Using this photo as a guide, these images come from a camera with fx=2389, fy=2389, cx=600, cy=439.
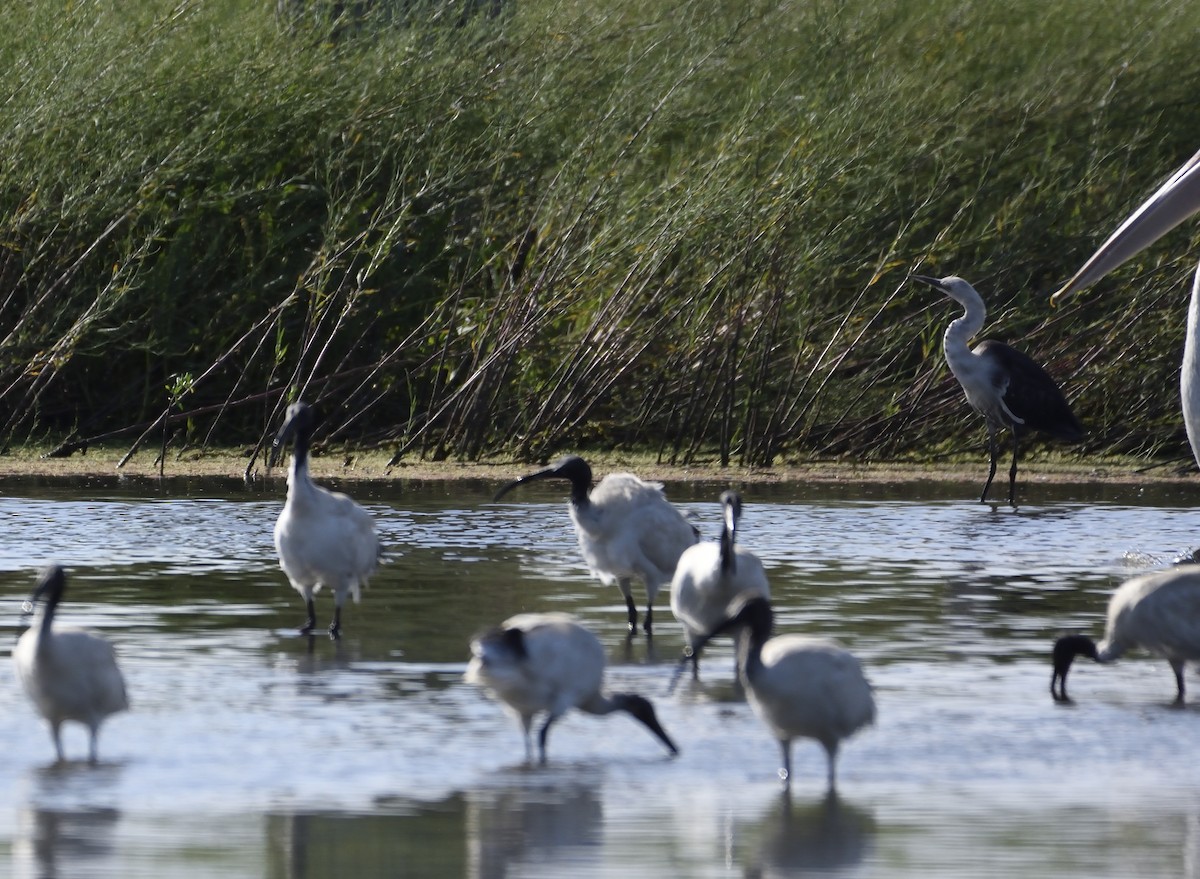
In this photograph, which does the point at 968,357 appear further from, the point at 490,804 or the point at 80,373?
the point at 490,804

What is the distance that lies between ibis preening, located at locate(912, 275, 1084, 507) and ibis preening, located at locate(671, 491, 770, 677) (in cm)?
635

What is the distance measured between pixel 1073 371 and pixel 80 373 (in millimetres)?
6550

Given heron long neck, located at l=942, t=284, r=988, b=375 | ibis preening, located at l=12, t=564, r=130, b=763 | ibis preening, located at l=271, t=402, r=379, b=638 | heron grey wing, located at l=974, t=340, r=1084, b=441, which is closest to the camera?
ibis preening, located at l=12, t=564, r=130, b=763

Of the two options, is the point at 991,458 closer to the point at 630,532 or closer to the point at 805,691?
the point at 630,532

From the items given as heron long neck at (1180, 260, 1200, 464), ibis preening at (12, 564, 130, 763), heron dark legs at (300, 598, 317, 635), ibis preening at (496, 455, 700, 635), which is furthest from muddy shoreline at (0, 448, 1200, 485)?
ibis preening at (12, 564, 130, 763)

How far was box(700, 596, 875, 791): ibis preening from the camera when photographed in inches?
246

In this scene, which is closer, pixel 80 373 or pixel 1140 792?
pixel 1140 792

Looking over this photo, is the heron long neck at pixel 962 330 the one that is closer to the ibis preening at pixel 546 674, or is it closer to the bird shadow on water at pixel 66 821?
the ibis preening at pixel 546 674

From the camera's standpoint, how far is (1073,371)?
15.4 m

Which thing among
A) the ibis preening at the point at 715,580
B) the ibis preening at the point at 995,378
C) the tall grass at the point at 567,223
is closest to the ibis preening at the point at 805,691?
the ibis preening at the point at 715,580

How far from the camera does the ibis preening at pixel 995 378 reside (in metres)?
14.4

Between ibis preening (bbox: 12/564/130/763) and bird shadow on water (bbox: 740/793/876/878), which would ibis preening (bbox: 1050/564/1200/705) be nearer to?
bird shadow on water (bbox: 740/793/876/878)

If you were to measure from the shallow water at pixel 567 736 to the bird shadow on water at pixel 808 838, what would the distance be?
0.01 metres

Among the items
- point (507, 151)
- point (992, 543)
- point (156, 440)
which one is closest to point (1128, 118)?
point (507, 151)
